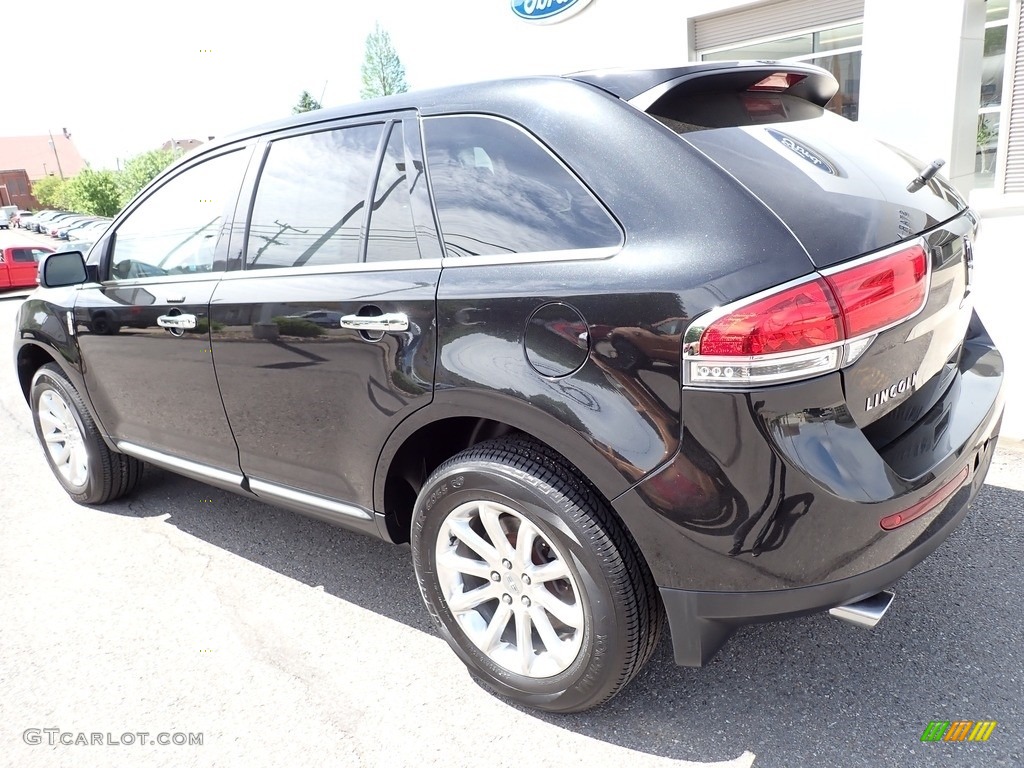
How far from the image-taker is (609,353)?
6.23 feet

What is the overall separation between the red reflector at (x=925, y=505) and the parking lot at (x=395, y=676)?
662 millimetres

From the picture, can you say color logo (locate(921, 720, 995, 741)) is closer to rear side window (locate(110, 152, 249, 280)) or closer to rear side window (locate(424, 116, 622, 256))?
rear side window (locate(424, 116, 622, 256))

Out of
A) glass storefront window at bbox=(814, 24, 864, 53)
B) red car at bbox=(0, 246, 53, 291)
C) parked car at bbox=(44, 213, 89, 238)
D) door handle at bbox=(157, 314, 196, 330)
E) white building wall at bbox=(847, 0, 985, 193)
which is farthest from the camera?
parked car at bbox=(44, 213, 89, 238)

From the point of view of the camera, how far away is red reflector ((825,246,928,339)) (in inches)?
70.2

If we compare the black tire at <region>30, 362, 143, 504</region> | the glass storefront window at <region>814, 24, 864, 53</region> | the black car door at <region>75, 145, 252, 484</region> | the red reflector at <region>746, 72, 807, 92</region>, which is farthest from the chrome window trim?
the glass storefront window at <region>814, 24, 864, 53</region>

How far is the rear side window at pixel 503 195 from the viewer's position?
6.69 feet

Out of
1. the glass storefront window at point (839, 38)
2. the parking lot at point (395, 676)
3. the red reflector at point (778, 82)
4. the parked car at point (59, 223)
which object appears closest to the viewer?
the parking lot at point (395, 676)

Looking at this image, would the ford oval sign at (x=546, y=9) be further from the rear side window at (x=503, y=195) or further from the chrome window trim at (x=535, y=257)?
the chrome window trim at (x=535, y=257)

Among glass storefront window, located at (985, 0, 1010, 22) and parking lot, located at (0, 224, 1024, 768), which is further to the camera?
glass storefront window, located at (985, 0, 1010, 22)

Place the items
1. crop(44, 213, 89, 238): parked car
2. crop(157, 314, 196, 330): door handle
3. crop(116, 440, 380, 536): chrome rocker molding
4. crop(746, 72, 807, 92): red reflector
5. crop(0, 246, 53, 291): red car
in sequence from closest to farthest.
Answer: crop(746, 72, 807, 92): red reflector
crop(116, 440, 380, 536): chrome rocker molding
crop(157, 314, 196, 330): door handle
crop(0, 246, 53, 291): red car
crop(44, 213, 89, 238): parked car

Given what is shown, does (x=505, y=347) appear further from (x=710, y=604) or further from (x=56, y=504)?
(x=56, y=504)

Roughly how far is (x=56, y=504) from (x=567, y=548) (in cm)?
349

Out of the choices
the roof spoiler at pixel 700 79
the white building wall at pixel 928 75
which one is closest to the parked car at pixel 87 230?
the white building wall at pixel 928 75

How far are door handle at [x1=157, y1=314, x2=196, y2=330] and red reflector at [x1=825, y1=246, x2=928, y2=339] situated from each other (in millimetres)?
2320
